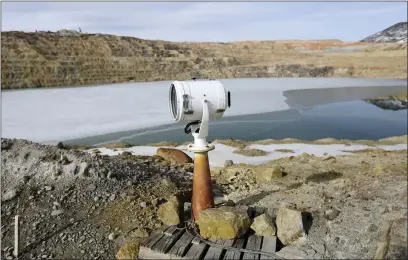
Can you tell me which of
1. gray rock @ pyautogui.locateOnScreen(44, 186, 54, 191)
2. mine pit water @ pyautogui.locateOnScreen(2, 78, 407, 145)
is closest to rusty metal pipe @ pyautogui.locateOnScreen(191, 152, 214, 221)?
gray rock @ pyautogui.locateOnScreen(44, 186, 54, 191)

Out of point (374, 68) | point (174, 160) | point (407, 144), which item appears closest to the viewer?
point (174, 160)

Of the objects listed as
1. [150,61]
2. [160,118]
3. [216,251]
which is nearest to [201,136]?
[216,251]

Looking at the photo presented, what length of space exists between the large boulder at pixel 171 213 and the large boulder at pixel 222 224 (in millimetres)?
409

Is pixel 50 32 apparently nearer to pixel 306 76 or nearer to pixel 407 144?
pixel 306 76

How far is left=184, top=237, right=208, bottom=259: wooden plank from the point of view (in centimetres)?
404

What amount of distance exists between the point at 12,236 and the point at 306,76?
49048mm

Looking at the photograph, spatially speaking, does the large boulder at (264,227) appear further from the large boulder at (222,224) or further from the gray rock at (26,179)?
the gray rock at (26,179)

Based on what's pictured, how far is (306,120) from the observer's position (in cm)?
1969

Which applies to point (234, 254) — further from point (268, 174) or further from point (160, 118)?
point (160, 118)

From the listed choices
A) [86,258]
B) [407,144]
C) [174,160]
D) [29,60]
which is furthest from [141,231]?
[29,60]

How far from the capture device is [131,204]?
5.23 m

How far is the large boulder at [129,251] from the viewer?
14.1 ft

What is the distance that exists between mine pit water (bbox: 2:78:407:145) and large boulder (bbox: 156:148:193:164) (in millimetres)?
5405

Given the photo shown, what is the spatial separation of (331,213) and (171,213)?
183 cm
